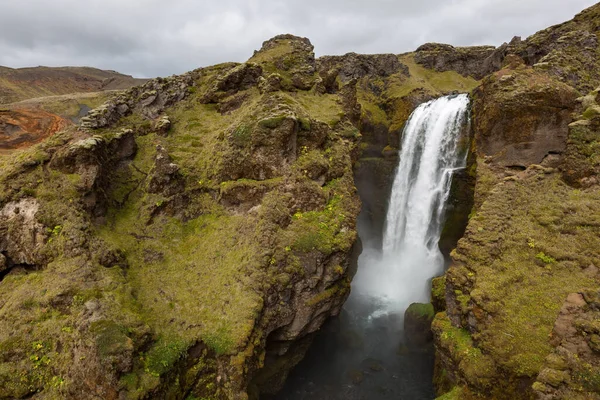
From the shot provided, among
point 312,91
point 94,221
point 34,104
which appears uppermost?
point 34,104

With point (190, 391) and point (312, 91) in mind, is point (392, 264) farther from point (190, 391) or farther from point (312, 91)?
point (190, 391)

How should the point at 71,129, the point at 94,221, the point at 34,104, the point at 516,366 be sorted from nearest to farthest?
the point at 516,366
the point at 94,221
the point at 71,129
the point at 34,104

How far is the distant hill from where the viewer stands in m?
72.9

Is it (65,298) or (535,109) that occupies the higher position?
(535,109)

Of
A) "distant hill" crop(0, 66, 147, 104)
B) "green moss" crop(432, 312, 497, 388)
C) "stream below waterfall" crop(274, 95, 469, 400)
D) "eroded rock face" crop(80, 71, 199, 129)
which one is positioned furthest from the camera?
"distant hill" crop(0, 66, 147, 104)

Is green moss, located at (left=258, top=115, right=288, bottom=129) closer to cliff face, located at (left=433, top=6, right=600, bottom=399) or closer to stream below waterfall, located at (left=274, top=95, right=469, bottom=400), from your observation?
cliff face, located at (left=433, top=6, right=600, bottom=399)

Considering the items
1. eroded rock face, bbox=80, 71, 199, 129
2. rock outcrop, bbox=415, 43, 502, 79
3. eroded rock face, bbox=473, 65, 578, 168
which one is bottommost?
eroded rock face, bbox=473, 65, 578, 168

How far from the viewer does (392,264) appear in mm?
28094

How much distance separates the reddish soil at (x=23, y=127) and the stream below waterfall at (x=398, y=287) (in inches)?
1032

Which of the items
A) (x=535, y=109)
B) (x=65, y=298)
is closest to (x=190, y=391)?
(x=65, y=298)

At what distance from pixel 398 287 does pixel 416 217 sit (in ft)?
20.7

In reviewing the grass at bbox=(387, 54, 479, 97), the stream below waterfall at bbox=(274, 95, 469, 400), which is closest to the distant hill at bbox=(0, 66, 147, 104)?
the grass at bbox=(387, 54, 479, 97)

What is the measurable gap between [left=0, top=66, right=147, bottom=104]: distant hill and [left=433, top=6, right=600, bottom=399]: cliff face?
8216 cm

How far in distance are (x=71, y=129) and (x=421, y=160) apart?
1024 inches
